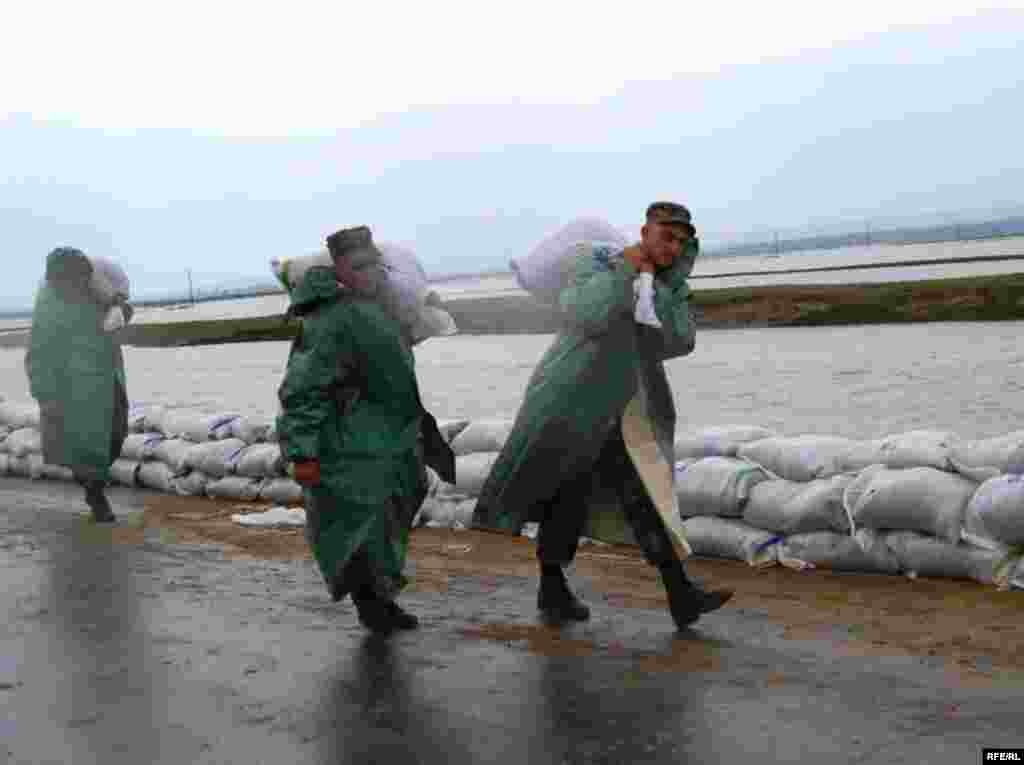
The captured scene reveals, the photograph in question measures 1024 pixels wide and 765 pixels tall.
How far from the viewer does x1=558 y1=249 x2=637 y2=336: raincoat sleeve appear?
484 centimetres

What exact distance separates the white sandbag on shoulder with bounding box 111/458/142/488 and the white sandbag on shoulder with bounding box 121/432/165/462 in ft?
0.12

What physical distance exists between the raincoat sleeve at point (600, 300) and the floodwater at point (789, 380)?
7703 millimetres

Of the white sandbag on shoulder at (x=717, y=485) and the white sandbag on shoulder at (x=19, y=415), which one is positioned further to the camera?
the white sandbag on shoulder at (x=19, y=415)

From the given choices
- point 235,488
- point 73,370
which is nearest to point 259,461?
point 235,488

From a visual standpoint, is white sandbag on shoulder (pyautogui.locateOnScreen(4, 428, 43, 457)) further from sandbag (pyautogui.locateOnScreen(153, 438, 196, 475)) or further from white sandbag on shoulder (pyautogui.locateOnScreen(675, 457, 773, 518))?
white sandbag on shoulder (pyautogui.locateOnScreen(675, 457, 773, 518))

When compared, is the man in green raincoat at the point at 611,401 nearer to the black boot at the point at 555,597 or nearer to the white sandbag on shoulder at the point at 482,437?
the black boot at the point at 555,597

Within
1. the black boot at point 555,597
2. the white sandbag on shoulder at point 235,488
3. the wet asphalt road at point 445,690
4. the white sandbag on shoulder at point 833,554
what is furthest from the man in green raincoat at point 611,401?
the white sandbag on shoulder at point 235,488

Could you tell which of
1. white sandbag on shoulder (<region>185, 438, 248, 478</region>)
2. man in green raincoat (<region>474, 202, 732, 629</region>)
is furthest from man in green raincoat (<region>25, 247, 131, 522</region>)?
man in green raincoat (<region>474, 202, 732, 629</region>)

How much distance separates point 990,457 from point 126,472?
6240 millimetres

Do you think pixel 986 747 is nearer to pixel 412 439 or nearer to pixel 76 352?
pixel 412 439

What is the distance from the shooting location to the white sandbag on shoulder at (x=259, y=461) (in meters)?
8.94

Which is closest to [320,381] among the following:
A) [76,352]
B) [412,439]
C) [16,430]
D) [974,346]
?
[412,439]

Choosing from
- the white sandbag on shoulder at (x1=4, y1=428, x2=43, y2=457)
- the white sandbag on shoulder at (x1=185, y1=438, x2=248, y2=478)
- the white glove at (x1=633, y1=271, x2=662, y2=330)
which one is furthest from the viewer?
the white sandbag on shoulder at (x1=4, y1=428, x2=43, y2=457)

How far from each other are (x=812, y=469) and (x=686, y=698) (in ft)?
7.87
